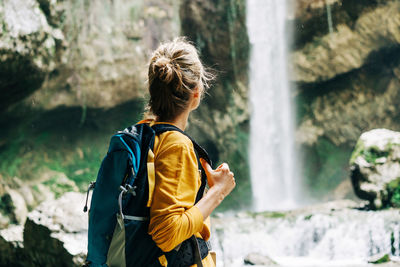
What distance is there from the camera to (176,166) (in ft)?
4.34

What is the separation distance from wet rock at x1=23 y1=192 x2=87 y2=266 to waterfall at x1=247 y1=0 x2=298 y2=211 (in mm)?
7190

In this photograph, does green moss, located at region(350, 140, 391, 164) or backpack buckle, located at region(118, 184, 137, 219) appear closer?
backpack buckle, located at region(118, 184, 137, 219)

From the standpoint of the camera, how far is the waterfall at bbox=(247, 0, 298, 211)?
1145 centimetres

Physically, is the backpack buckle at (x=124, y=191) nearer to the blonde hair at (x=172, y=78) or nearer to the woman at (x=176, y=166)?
the woman at (x=176, y=166)

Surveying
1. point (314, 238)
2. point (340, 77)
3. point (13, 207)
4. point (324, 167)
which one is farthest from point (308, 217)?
point (340, 77)

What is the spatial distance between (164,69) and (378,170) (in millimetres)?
6040

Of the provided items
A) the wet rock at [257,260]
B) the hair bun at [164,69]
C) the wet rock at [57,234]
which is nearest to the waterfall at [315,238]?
the wet rock at [257,260]

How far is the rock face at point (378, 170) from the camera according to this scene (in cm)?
666

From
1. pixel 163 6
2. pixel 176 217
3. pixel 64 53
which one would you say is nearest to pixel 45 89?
pixel 64 53

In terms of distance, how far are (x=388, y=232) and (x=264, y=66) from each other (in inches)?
261

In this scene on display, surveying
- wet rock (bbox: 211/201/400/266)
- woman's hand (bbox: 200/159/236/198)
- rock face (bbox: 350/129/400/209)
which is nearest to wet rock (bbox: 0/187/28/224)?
wet rock (bbox: 211/201/400/266)

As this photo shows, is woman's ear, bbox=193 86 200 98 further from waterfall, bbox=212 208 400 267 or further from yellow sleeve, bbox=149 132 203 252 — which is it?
waterfall, bbox=212 208 400 267

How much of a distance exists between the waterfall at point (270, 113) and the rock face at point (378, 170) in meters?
4.62

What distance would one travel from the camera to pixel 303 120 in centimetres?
1182
